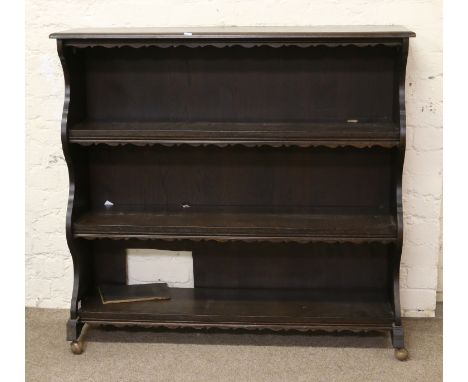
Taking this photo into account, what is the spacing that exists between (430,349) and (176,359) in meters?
1.01

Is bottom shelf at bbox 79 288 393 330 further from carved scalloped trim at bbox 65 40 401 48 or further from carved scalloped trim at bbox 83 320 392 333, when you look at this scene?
carved scalloped trim at bbox 65 40 401 48

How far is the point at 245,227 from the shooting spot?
2.73 metres

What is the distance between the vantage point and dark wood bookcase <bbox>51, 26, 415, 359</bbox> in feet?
8.72

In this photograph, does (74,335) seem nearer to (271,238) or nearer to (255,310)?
(255,310)

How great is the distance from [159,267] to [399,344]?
1.07 metres

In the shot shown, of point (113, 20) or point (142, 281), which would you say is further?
point (142, 281)

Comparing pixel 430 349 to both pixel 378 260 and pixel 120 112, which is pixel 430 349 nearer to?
pixel 378 260

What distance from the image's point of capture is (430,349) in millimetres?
2803

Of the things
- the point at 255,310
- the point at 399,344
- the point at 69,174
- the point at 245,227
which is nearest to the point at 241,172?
the point at 245,227

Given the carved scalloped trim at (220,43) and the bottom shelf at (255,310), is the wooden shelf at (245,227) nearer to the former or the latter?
the bottom shelf at (255,310)

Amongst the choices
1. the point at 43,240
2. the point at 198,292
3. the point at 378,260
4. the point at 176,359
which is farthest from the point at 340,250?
the point at 43,240

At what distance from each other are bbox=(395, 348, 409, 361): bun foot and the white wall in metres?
0.38

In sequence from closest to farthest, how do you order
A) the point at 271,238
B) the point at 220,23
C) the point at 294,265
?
1. the point at 271,238
2. the point at 220,23
3. the point at 294,265

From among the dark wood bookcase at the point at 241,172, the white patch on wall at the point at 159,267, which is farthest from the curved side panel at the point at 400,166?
the white patch on wall at the point at 159,267
